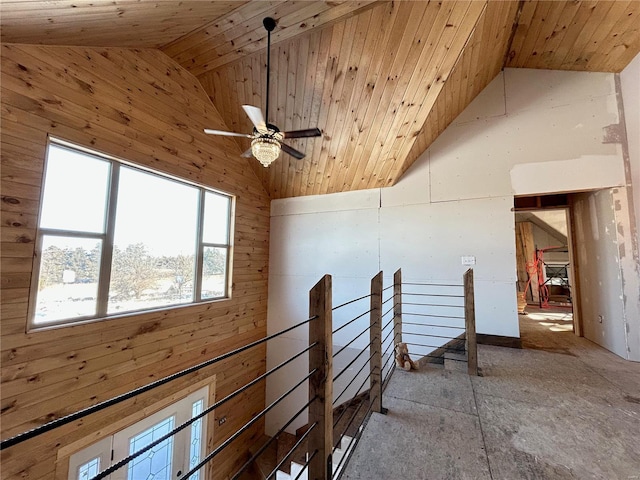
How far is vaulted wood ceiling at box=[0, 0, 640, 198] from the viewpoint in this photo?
2.58 m

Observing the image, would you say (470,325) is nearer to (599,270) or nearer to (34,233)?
(599,270)

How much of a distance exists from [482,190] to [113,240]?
463 cm

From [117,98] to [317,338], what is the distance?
135 inches

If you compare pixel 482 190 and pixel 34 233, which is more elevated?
pixel 482 190

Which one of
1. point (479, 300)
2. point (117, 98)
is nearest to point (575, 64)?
point (479, 300)

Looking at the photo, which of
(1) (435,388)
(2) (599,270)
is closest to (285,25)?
(1) (435,388)

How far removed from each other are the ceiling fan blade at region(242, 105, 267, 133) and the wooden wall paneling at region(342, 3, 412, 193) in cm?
153

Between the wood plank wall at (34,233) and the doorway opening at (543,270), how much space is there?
5191 mm

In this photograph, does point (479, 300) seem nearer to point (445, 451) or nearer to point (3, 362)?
point (445, 451)

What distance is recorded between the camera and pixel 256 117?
2.45 metres

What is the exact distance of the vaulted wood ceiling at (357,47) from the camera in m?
→ 2.58

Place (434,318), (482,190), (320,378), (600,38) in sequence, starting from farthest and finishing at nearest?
(434,318) < (482,190) < (600,38) < (320,378)

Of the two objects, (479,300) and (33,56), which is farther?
(479,300)

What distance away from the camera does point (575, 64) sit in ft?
11.3
